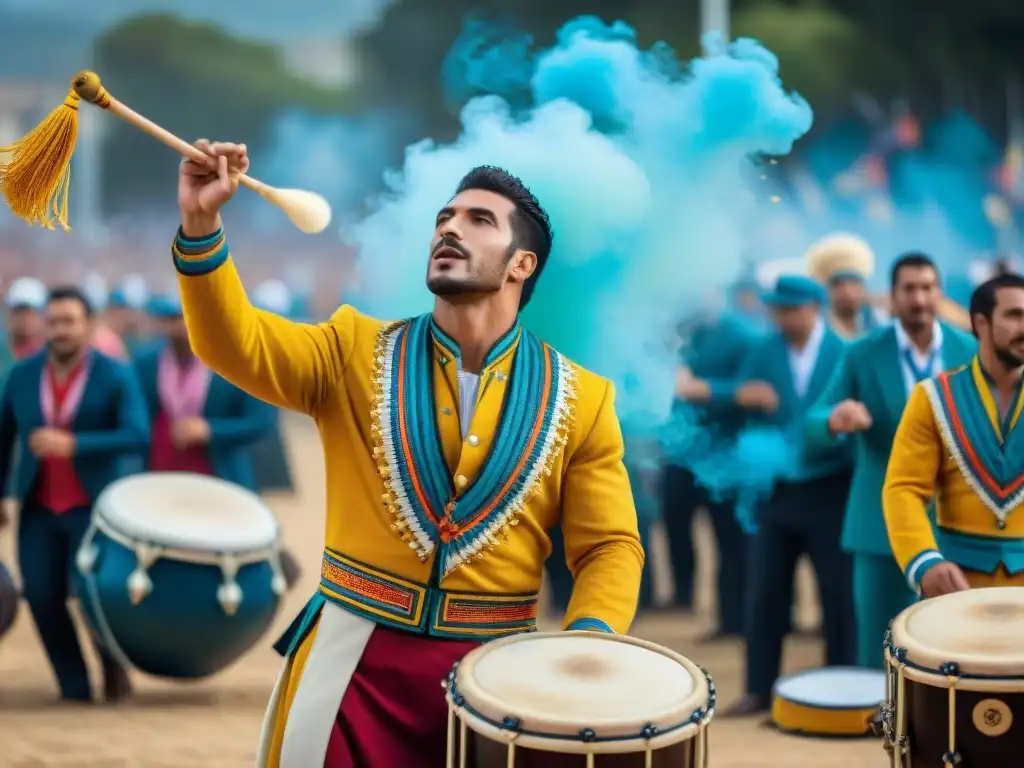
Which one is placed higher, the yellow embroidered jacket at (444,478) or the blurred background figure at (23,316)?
the blurred background figure at (23,316)

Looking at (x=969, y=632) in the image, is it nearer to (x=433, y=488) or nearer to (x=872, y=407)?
(x=433, y=488)

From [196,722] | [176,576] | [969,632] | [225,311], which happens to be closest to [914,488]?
[969,632]

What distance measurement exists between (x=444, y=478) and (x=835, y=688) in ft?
12.3

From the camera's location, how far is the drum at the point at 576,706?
324 cm

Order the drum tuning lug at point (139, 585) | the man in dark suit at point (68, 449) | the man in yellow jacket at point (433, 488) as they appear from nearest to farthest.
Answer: the man in yellow jacket at point (433, 488), the drum tuning lug at point (139, 585), the man in dark suit at point (68, 449)

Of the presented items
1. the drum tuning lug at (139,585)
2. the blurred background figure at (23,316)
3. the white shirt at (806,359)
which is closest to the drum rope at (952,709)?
the white shirt at (806,359)

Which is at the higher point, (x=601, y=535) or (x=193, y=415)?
(x=193, y=415)

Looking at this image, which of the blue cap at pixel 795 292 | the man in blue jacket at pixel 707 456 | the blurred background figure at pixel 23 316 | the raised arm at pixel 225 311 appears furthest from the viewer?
the blurred background figure at pixel 23 316

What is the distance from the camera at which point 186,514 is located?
292 inches

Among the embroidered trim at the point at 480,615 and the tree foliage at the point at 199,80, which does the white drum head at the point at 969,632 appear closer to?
the embroidered trim at the point at 480,615

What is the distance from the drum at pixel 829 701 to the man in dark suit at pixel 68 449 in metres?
3.10

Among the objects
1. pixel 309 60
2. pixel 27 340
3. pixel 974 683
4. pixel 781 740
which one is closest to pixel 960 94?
pixel 309 60

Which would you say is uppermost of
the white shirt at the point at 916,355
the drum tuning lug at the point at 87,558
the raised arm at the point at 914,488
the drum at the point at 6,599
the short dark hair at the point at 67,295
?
the short dark hair at the point at 67,295

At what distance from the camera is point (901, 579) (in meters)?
6.64
